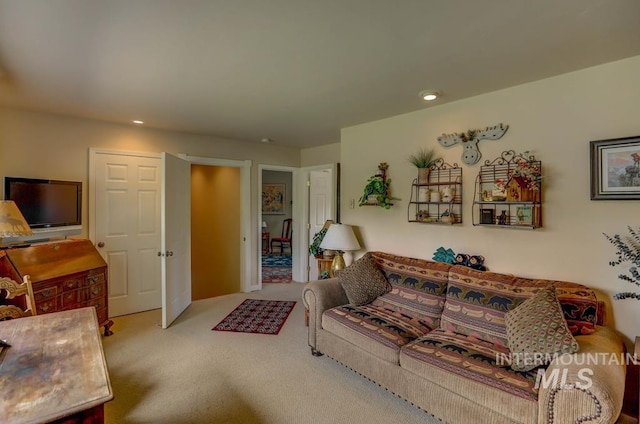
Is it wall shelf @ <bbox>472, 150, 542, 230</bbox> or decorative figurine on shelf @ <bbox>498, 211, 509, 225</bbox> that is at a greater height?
wall shelf @ <bbox>472, 150, 542, 230</bbox>

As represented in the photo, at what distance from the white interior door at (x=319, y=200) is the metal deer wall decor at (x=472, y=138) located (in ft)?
7.98

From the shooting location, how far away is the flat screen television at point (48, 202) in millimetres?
3039

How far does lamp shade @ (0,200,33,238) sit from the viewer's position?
85.8 inches

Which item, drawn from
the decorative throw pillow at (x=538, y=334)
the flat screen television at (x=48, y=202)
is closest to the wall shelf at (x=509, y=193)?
the decorative throw pillow at (x=538, y=334)

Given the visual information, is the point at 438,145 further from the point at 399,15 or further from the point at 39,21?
the point at 39,21

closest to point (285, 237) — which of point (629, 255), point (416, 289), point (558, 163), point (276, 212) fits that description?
point (276, 212)

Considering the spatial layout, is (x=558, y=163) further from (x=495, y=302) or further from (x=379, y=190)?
(x=379, y=190)

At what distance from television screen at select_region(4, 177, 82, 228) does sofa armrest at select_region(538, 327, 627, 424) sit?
4.31 meters

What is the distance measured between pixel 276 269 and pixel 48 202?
4.29 m

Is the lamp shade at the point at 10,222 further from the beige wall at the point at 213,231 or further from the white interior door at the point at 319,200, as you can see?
the white interior door at the point at 319,200

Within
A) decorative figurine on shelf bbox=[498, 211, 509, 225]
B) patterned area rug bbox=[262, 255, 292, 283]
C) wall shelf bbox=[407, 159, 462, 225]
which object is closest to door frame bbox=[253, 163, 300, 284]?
patterned area rug bbox=[262, 255, 292, 283]

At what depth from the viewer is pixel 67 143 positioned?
3512 mm

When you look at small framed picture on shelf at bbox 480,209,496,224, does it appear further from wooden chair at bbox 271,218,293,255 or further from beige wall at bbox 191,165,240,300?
wooden chair at bbox 271,218,293,255

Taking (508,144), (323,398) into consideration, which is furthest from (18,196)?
(508,144)
